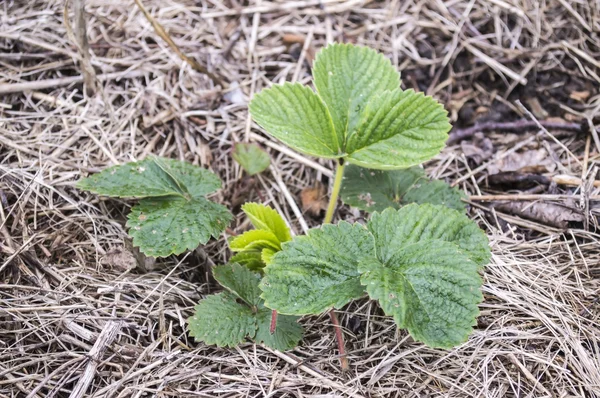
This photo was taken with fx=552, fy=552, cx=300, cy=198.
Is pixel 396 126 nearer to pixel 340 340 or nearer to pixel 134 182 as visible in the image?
pixel 340 340

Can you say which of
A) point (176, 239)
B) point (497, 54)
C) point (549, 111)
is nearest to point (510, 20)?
point (497, 54)

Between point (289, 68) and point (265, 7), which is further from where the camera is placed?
point (265, 7)

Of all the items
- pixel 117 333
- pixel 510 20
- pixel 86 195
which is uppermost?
pixel 510 20

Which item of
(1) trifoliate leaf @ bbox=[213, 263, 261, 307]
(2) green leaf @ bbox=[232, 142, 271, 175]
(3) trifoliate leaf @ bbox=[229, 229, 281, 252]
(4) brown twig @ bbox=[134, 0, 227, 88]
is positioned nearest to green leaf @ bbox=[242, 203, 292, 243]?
(3) trifoliate leaf @ bbox=[229, 229, 281, 252]

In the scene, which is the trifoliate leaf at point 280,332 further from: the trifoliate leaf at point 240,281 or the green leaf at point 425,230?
the green leaf at point 425,230

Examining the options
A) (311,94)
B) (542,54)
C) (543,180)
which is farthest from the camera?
(542,54)

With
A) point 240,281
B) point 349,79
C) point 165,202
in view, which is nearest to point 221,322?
point 240,281

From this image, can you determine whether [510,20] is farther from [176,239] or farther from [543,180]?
[176,239]
